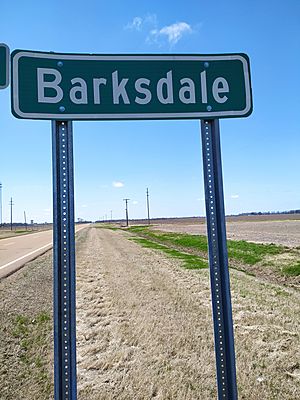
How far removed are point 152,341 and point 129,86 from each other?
380 cm

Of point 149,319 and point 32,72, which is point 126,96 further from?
point 149,319

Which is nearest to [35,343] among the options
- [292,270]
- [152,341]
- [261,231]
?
[152,341]

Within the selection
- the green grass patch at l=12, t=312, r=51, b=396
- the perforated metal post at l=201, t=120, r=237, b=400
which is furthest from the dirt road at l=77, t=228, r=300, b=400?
the perforated metal post at l=201, t=120, r=237, b=400

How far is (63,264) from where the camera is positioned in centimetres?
149

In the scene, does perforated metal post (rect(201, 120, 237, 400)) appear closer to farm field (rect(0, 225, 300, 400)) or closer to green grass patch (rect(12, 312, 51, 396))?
farm field (rect(0, 225, 300, 400))

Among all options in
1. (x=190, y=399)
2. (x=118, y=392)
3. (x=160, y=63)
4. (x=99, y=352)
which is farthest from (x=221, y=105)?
(x=99, y=352)

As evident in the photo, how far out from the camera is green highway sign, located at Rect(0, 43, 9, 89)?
153cm

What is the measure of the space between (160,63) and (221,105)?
1.15 ft

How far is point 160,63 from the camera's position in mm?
1572

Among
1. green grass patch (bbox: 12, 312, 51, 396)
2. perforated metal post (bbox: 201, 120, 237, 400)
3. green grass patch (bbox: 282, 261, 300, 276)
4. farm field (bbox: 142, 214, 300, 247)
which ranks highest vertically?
perforated metal post (bbox: 201, 120, 237, 400)

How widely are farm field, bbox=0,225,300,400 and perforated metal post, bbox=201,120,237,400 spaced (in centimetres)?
182

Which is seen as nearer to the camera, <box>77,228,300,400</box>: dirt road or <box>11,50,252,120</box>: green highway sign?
<box>11,50,252,120</box>: green highway sign

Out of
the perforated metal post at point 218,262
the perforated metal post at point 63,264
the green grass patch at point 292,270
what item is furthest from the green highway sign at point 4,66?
the green grass patch at point 292,270

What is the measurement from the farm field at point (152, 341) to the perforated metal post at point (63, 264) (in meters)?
2.00
